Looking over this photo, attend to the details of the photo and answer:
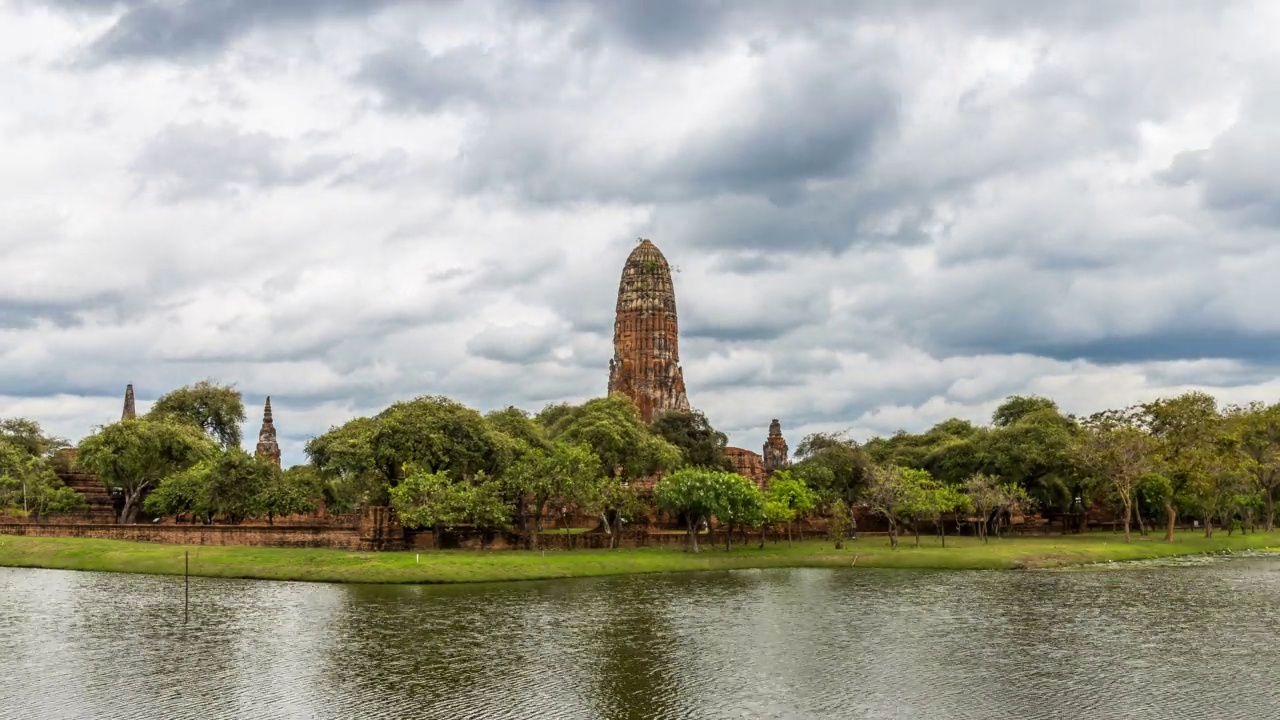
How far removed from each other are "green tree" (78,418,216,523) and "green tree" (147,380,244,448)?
66.3 ft

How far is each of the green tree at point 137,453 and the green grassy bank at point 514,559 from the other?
35.1 feet

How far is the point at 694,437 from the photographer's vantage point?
9231cm

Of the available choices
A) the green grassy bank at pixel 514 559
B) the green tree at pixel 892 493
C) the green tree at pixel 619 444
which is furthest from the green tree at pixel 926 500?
the green tree at pixel 619 444

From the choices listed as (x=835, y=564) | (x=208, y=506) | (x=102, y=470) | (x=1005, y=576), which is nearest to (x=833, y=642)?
(x=1005, y=576)

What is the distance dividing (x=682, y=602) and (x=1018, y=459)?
1916 inches

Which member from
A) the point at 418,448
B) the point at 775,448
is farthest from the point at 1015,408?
the point at 418,448

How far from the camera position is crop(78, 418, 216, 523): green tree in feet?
263

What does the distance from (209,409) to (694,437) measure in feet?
172

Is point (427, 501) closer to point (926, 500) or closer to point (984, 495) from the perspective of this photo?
point (926, 500)

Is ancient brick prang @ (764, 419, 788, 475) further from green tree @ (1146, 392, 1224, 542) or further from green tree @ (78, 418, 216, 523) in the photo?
green tree @ (78, 418, 216, 523)

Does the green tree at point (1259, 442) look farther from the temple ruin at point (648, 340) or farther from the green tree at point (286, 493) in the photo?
the green tree at point (286, 493)

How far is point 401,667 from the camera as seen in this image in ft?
97.5

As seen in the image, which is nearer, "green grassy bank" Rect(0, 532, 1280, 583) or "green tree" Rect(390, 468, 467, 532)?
"green grassy bank" Rect(0, 532, 1280, 583)

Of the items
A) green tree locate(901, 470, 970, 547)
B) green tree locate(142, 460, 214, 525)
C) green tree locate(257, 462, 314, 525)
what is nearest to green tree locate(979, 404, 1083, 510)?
green tree locate(901, 470, 970, 547)
